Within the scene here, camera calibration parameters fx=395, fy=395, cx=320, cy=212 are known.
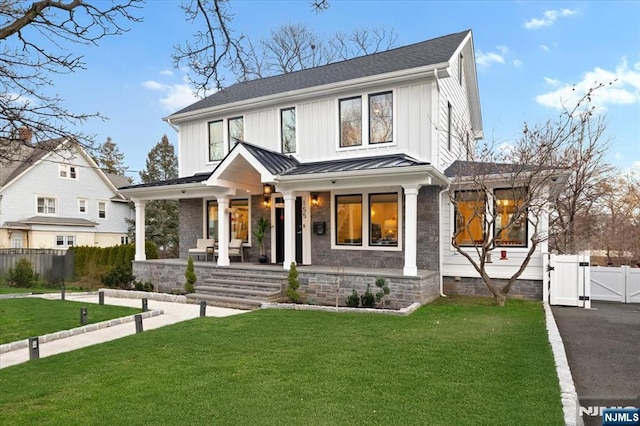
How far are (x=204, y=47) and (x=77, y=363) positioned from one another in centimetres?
511

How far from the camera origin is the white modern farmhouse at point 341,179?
1020 cm

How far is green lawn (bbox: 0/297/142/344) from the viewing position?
766 cm

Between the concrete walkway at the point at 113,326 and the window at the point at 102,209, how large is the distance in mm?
18033

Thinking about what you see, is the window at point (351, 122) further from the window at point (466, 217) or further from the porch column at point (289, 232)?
the window at point (466, 217)

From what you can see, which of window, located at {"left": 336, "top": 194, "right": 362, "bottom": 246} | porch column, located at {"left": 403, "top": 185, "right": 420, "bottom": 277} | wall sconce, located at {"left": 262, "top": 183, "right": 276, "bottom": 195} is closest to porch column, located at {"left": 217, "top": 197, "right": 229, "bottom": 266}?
wall sconce, located at {"left": 262, "top": 183, "right": 276, "bottom": 195}

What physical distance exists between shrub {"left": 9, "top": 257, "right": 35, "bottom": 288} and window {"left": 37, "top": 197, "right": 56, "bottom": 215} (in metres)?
10.6

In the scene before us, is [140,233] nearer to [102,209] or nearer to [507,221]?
[507,221]

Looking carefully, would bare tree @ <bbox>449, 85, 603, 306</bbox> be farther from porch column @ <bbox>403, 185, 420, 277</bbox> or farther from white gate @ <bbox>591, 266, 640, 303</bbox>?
white gate @ <bbox>591, 266, 640, 303</bbox>

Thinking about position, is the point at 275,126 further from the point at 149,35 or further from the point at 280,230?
the point at 149,35

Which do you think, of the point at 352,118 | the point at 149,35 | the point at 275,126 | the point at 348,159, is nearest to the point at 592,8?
the point at 352,118

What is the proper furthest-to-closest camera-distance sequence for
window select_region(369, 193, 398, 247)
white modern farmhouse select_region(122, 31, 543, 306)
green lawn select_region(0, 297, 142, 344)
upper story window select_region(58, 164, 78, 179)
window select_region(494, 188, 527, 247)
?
1. upper story window select_region(58, 164, 78, 179)
2. window select_region(369, 193, 398, 247)
3. window select_region(494, 188, 527, 247)
4. white modern farmhouse select_region(122, 31, 543, 306)
5. green lawn select_region(0, 297, 142, 344)

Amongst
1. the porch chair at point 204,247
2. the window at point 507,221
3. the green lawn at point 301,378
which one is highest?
the window at point 507,221

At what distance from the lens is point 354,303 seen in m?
9.37

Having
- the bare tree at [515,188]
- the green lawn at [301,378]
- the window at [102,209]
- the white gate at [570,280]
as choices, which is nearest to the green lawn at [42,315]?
the green lawn at [301,378]
